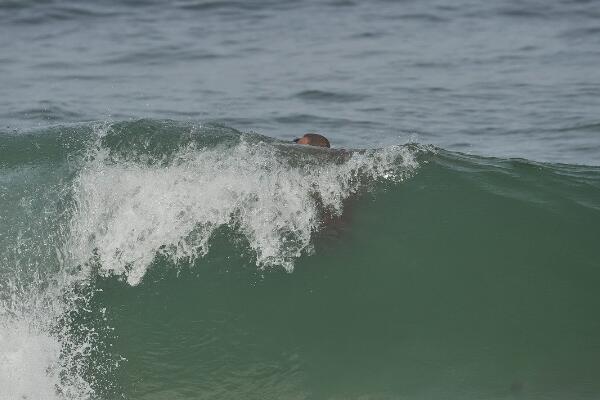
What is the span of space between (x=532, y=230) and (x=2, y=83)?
10.0m

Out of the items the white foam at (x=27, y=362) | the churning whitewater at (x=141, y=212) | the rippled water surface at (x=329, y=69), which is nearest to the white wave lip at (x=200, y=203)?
the churning whitewater at (x=141, y=212)

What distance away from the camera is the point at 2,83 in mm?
15055

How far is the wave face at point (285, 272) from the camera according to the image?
621 cm

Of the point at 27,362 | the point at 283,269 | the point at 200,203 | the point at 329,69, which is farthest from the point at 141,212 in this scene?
the point at 329,69

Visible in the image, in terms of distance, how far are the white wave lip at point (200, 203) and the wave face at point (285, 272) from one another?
1 cm

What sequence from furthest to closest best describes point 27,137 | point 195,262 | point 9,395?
point 27,137, point 195,262, point 9,395

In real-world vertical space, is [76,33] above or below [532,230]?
above

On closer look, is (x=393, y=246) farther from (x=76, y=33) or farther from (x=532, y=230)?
(x=76, y=33)

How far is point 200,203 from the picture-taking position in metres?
7.18

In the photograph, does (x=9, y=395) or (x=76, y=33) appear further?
(x=76, y=33)

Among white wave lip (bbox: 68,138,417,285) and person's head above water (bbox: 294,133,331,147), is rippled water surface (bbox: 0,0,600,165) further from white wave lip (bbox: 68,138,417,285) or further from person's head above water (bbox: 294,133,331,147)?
white wave lip (bbox: 68,138,417,285)

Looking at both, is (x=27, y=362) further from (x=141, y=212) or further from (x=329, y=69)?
(x=329, y=69)

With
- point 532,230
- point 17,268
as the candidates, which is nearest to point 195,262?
point 17,268

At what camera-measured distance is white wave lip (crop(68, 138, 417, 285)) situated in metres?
6.99
